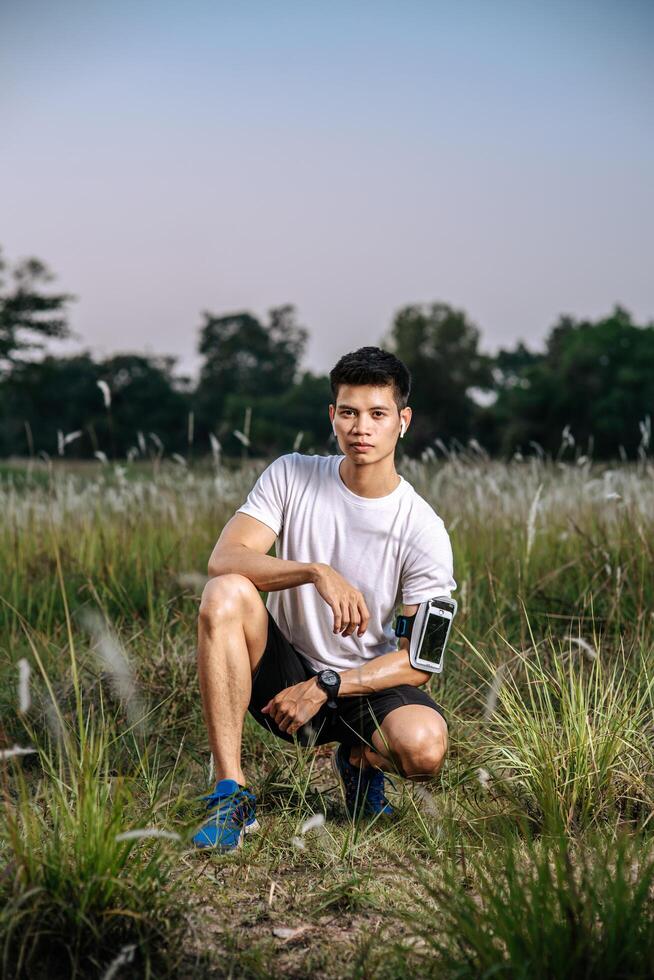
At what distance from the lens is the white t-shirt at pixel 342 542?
3035 mm

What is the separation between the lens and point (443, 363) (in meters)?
43.5

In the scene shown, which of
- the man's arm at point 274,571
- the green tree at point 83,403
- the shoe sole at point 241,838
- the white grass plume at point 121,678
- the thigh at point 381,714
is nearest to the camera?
the shoe sole at point 241,838

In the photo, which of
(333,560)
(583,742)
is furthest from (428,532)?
(583,742)

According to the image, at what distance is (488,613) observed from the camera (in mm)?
4402

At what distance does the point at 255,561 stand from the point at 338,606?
1.07ft

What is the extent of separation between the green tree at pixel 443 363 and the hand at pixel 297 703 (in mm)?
38158

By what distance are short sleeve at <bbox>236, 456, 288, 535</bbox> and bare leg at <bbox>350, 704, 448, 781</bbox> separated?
28.7 inches

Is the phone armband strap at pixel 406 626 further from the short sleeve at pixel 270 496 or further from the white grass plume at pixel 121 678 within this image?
the white grass plume at pixel 121 678

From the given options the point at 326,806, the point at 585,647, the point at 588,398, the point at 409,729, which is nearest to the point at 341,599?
the point at 409,729

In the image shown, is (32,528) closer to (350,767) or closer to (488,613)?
(488,613)

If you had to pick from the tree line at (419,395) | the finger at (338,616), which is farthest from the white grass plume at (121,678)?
the tree line at (419,395)

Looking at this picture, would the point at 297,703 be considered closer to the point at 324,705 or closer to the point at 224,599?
the point at 324,705

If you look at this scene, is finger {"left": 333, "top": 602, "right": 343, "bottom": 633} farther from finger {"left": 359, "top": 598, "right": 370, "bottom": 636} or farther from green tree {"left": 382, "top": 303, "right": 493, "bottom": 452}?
green tree {"left": 382, "top": 303, "right": 493, "bottom": 452}

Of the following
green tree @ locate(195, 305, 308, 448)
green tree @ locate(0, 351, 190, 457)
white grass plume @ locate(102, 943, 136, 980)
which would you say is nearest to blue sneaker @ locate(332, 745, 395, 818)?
white grass plume @ locate(102, 943, 136, 980)
